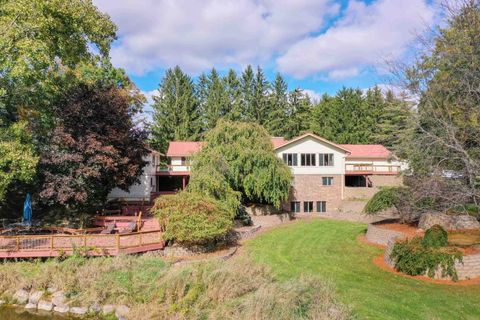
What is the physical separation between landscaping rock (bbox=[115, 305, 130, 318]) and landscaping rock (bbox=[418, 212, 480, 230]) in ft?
55.2

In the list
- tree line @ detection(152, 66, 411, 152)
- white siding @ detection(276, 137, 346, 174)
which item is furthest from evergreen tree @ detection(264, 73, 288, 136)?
white siding @ detection(276, 137, 346, 174)

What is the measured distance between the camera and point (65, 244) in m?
15.9

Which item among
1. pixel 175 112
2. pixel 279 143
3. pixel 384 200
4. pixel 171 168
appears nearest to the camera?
pixel 384 200

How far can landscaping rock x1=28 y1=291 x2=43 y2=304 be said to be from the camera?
12.2m

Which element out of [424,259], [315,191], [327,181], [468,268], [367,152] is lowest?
[468,268]

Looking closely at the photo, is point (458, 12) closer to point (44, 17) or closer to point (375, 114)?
point (44, 17)

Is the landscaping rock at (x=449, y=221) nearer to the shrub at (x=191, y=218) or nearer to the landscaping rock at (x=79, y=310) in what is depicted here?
the shrub at (x=191, y=218)

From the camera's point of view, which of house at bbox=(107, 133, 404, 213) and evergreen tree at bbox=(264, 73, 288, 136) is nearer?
house at bbox=(107, 133, 404, 213)

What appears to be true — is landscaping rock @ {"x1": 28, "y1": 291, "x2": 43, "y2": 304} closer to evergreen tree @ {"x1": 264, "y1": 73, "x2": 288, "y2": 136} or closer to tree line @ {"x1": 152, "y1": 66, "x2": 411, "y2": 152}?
tree line @ {"x1": 152, "y1": 66, "x2": 411, "y2": 152}

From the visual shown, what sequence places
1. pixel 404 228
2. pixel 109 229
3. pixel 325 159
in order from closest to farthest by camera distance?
pixel 109 229 → pixel 404 228 → pixel 325 159

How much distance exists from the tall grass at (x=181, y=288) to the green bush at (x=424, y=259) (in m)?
5.52

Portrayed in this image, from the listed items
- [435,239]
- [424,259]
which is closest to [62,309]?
[424,259]

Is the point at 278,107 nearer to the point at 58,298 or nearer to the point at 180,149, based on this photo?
the point at 180,149

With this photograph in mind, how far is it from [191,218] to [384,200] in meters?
12.3
